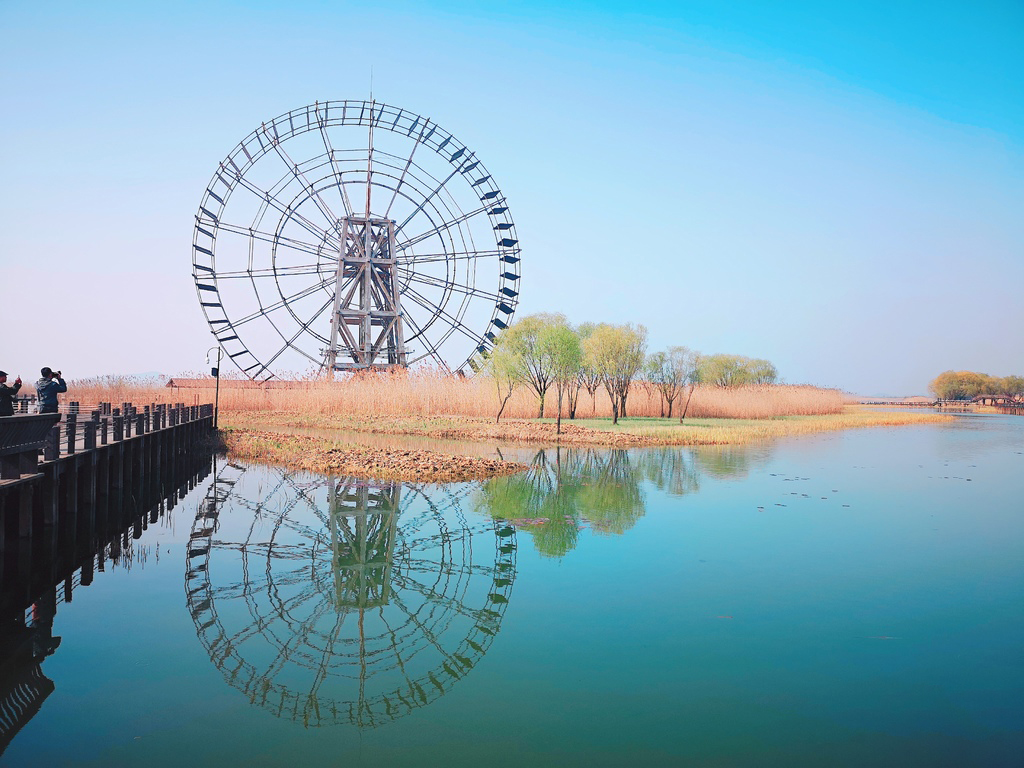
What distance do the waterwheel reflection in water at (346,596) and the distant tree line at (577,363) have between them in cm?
1481

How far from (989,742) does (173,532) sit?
11055 millimetres

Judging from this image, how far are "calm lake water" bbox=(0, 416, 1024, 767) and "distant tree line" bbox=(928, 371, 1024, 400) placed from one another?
93417mm

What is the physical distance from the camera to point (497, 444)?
25.6 meters

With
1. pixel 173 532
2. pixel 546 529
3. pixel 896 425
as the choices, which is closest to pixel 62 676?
pixel 173 532

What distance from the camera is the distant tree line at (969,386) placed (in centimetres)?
9744

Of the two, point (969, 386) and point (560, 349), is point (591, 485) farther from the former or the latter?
point (969, 386)

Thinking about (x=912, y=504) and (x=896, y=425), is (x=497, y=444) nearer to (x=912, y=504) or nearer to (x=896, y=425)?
(x=912, y=504)

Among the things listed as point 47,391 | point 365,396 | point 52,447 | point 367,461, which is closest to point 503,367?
point 365,396

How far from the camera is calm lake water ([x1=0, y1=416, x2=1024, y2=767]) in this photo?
18.8ft

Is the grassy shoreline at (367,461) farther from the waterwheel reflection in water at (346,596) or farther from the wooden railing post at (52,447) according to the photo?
the wooden railing post at (52,447)

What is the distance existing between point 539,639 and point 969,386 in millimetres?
104612

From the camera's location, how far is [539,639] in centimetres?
778

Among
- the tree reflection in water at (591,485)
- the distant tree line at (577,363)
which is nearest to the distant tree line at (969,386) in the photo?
the distant tree line at (577,363)

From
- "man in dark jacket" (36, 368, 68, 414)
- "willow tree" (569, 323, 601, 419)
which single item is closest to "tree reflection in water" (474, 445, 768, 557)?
"man in dark jacket" (36, 368, 68, 414)
